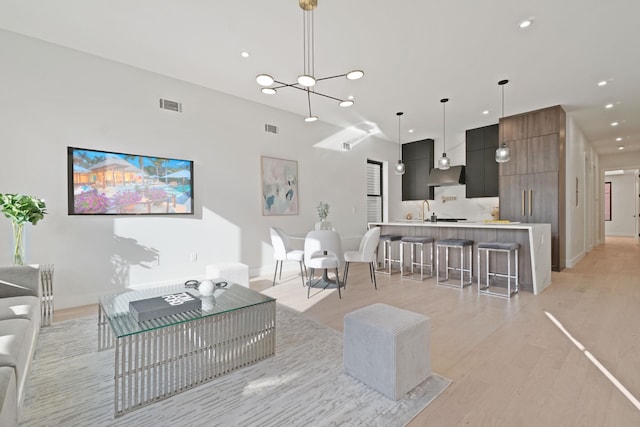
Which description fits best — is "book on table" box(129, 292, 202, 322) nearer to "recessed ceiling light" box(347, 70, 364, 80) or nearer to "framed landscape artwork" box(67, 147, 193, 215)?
"framed landscape artwork" box(67, 147, 193, 215)

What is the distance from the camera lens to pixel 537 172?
5.60 metres

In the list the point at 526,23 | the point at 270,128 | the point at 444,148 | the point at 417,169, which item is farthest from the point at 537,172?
the point at 270,128

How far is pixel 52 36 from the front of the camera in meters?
3.32

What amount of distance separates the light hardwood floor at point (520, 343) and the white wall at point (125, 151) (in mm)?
672

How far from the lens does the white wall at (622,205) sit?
11622 mm

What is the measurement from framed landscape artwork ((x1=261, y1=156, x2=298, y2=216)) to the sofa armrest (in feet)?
10.4

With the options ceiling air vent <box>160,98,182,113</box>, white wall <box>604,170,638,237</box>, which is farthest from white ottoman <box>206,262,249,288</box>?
white wall <box>604,170,638,237</box>

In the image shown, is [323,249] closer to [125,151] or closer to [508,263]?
[508,263]

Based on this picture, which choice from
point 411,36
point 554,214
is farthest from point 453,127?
point 411,36

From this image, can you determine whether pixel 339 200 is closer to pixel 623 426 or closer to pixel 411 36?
pixel 411 36

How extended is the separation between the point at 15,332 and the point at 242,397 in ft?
4.51

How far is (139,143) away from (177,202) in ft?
3.07

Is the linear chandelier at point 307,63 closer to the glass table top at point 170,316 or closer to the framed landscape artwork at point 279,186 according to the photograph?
the framed landscape artwork at point 279,186

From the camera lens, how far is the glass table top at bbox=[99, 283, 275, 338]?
5.88ft
